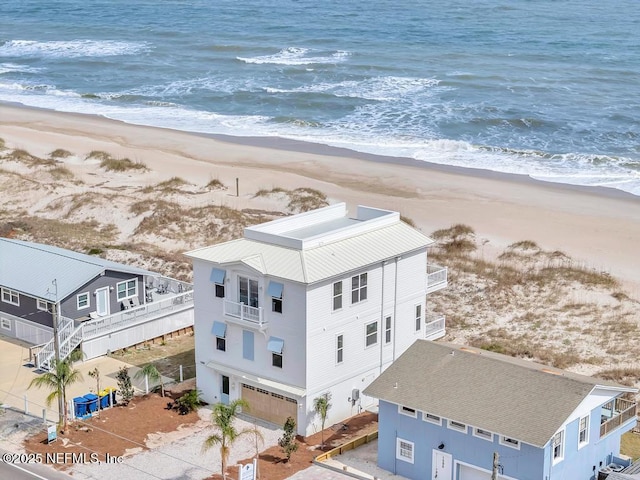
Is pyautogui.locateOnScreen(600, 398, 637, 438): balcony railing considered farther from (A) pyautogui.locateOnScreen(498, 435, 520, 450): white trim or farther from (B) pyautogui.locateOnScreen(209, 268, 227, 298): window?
(B) pyautogui.locateOnScreen(209, 268, 227, 298): window

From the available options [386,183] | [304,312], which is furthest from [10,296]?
[386,183]

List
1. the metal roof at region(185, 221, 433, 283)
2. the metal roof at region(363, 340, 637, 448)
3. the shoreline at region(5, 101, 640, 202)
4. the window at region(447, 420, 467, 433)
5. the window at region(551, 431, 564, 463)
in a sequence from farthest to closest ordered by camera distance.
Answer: the shoreline at region(5, 101, 640, 202) → the metal roof at region(185, 221, 433, 283) → the window at region(447, 420, 467, 433) → the metal roof at region(363, 340, 637, 448) → the window at region(551, 431, 564, 463)

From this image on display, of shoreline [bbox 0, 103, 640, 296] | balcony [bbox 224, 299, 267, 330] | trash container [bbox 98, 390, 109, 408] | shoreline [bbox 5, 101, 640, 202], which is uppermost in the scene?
balcony [bbox 224, 299, 267, 330]

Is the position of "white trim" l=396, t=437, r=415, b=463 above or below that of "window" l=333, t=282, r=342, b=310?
below

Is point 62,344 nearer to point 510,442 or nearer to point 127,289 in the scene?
point 127,289

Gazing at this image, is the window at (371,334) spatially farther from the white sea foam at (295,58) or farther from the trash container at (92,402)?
the white sea foam at (295,58)

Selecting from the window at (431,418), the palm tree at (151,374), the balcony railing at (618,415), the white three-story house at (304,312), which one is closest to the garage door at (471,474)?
the window at (431,418)

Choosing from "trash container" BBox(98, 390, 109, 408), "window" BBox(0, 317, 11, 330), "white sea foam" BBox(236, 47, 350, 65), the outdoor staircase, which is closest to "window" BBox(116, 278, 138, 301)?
the outdoor staircase

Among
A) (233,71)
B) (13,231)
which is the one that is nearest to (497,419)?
(13,231)
